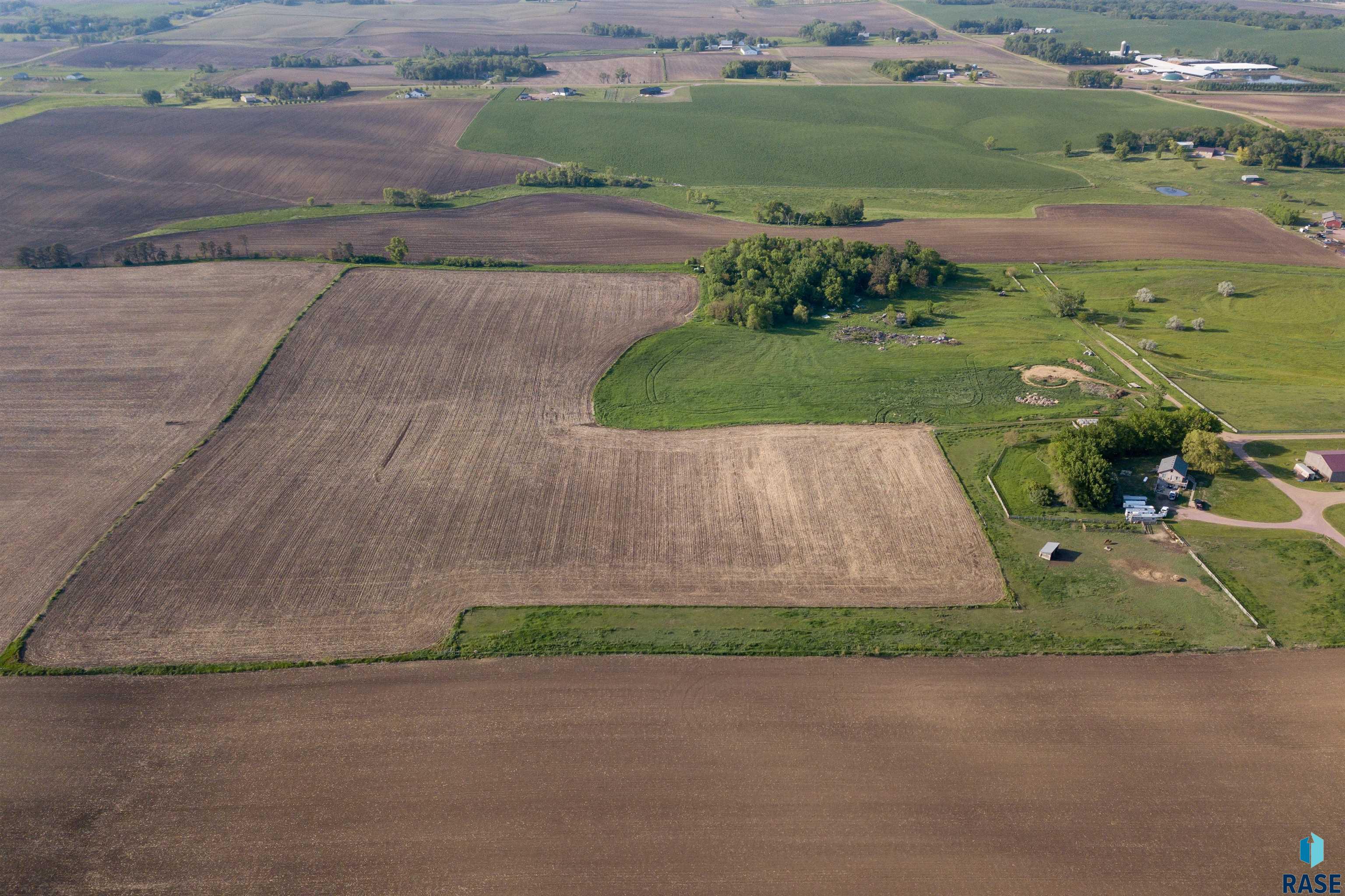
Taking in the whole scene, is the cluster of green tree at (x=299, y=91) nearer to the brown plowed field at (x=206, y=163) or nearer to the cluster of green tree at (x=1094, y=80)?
the brown plowed field at (x=206, y=163)

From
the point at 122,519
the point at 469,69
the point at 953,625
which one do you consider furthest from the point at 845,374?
the point at 469,69

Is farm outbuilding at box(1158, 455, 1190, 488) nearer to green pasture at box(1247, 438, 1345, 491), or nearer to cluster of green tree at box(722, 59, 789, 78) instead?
green pasture at box(1247, 438, 1345, 491)

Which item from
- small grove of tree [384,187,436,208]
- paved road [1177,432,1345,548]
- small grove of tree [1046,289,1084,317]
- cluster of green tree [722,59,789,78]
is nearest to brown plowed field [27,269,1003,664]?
paved road [1177,432,1345,548]

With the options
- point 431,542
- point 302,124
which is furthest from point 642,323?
point 302,124

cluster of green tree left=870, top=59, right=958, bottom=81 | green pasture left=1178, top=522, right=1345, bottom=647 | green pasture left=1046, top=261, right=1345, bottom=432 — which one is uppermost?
cluster of green tree left=870, top=59, right=958, bottom=81

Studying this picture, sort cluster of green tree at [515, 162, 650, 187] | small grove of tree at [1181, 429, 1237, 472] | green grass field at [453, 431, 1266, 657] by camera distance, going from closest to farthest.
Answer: green grass field at [453, 431, 1266, 657]
small grove of tree at [1181, 429, 1237, 472]
cluster of green tree at [515, 162, 650, 187]

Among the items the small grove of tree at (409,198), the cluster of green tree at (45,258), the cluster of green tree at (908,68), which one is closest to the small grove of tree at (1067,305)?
the small grove of tree at (409,198)

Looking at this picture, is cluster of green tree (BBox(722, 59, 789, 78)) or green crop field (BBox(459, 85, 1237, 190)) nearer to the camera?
green crop field (BBox(459, 85, 1237, 190))
